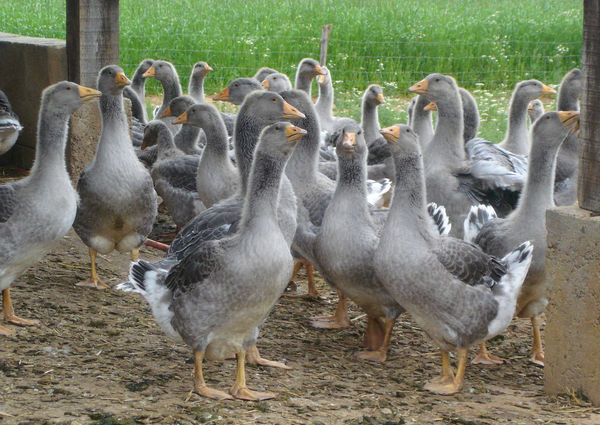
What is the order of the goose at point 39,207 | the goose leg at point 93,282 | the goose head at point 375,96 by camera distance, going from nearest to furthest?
the goose at point 39,207, the goose leg at point 93,282, the goose head at point 375,96

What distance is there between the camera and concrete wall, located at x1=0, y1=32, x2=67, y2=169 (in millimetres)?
8703

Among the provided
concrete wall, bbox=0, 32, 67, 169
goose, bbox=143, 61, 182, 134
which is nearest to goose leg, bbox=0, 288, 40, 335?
concrete wall, bbox=0, 32, 67, 169

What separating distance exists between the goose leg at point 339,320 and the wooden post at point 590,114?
7.35ft

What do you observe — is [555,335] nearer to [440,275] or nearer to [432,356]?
[440,275]

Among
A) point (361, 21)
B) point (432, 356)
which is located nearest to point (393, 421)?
point (432, 356)

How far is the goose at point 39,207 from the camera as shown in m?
5.64

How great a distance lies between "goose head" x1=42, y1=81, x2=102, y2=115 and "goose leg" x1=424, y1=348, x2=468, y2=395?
3228 mm

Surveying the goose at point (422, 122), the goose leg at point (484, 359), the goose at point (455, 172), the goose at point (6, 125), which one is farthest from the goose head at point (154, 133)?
the goose leg at point (484, 359)

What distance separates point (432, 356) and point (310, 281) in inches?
61.8

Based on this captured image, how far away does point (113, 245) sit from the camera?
707 cm

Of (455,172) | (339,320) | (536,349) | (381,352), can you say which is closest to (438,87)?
(455,172)

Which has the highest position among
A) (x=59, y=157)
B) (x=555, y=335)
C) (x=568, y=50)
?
(x=568, y=50)

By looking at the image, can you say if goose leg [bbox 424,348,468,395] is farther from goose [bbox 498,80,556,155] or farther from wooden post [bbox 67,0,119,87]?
wooden post [bbox 67,0,119,87]

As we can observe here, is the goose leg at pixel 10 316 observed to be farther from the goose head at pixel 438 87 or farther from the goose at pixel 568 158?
the goose at pixel 568 158
